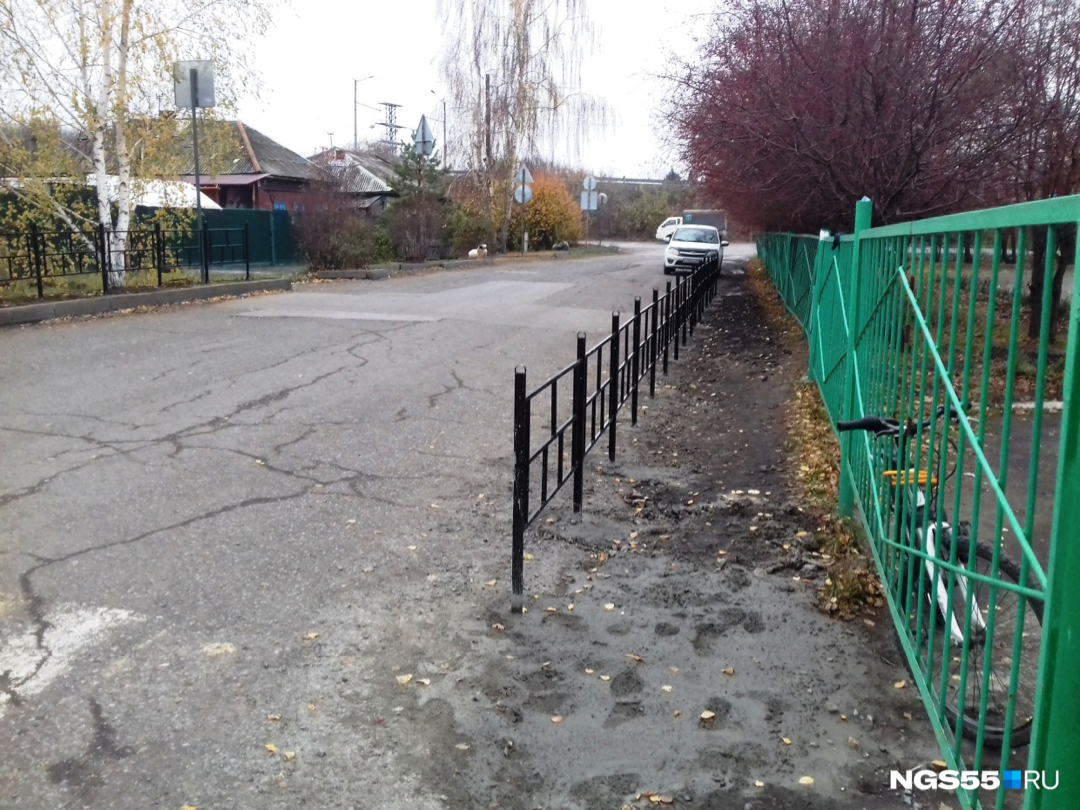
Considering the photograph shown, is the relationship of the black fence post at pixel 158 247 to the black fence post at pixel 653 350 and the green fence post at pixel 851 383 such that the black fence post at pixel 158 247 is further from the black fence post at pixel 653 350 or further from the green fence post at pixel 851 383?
the green fence post at pixel 851 383

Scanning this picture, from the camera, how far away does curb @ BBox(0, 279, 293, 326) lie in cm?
1336

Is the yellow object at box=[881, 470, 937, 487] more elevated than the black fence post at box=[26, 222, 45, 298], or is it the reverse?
the black fence post at box=[26, 222, 45, 298]

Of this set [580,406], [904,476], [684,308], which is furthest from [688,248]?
[904,476]

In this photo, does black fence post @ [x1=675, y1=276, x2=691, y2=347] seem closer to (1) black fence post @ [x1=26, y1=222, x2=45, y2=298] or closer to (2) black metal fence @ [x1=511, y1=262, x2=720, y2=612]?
(2) black metal fence @ [x1=511, y1=262, x2=720, y2=612]

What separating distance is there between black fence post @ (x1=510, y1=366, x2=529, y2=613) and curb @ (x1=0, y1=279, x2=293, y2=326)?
36.4 ft

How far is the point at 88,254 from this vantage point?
53.9ft

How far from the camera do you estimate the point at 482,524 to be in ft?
18.5

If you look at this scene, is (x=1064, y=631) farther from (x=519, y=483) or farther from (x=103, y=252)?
(x=103, y=252)

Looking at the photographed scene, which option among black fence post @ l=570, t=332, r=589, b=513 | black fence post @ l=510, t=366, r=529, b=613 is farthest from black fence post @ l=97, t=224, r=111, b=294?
black fence post @ l=510, t=366, r=529, b=613

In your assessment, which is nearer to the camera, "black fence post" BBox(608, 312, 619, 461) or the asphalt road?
the asphalt road

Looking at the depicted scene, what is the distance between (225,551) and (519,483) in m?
1.64

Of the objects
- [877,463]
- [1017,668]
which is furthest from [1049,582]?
[877,463]

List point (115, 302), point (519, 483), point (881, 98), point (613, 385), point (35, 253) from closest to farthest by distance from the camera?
point (519, 483), point (613, 385), point (881, 98), point (35, 253), point (115, 302)

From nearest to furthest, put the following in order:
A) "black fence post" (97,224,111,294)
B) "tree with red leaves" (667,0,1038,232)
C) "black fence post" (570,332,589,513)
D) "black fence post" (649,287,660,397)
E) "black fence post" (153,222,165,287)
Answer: "black fence post" (570,332,589,513)
"black fence post" (649,287,660,397)
"tree with red leaves" (667,0,1038,232)
"black fence post" (97,224,111,294)
"black fence post" (153,222,165,287)
